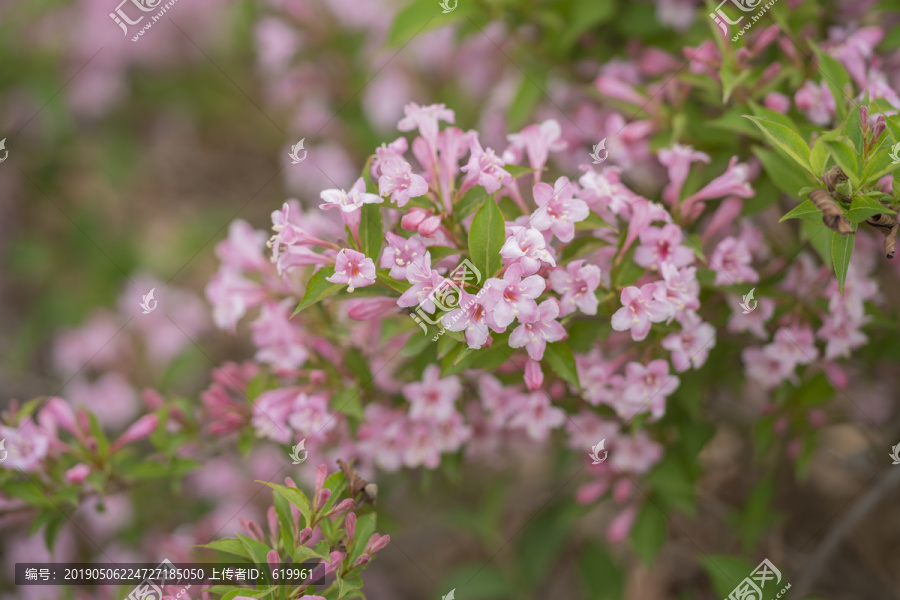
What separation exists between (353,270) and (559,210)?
0.61 meters

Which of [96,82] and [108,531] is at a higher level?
[96,82]

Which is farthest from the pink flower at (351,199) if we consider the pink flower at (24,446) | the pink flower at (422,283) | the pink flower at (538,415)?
the pink flower at (24,446)

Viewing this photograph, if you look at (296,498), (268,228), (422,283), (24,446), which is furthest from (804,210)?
(268,228)

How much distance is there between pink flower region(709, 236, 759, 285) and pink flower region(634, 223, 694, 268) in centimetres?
21

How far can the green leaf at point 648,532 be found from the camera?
2.88m

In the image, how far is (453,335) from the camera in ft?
6.24

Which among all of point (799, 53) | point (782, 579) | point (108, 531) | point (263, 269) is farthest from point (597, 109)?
point (108, 531)

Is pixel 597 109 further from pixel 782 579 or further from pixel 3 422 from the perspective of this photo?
pixel 3 422

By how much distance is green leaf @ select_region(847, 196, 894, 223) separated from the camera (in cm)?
189

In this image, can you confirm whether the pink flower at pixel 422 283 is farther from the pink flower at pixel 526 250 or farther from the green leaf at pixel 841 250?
the green leaf at pixel 841 250

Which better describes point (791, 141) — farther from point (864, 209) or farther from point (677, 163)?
point (677, 163)

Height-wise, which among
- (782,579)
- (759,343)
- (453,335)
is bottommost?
(782,579)

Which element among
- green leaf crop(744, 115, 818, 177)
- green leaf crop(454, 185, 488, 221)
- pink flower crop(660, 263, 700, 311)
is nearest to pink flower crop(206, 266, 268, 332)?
green leaf crop(454, 185, 488, 221)

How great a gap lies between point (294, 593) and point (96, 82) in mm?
4192
